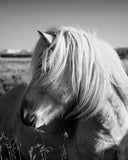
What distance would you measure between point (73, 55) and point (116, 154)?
939 millimetres

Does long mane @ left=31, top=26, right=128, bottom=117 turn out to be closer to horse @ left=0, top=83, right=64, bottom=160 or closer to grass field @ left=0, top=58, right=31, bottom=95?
horse @ left=0, top=83, right=64, bottom=160

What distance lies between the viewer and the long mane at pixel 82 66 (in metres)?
2.35

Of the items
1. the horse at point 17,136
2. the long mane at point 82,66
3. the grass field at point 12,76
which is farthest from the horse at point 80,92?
the grass field at point 12,76

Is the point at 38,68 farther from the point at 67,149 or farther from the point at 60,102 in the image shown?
the point at 67,149

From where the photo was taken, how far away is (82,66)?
7.96 ft

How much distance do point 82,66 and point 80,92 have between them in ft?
0.70

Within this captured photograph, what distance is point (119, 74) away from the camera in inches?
103

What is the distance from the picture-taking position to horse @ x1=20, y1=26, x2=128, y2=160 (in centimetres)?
234

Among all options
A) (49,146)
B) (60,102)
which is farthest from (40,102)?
(49,146)

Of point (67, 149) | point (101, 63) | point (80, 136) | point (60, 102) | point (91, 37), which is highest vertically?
point (91, 37)

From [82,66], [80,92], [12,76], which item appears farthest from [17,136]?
[12,76]

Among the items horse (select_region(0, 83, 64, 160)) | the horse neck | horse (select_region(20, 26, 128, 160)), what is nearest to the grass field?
horse (select_region(0, 83, 64, 160))

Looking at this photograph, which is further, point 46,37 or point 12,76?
point 12,76

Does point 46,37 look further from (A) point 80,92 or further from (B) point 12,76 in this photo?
(B) point 12,76
